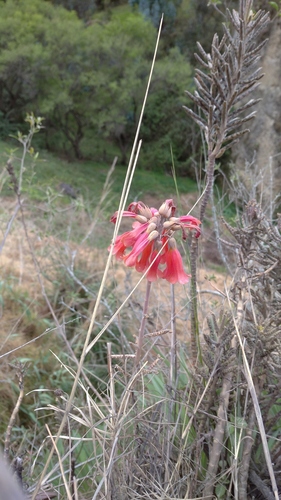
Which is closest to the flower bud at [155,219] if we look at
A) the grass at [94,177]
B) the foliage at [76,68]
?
the grass at [94,177]

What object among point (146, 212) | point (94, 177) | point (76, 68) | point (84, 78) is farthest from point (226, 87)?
point (76, 68)

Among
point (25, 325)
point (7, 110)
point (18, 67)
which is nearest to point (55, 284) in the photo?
point (25, 325)

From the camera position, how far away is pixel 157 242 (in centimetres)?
64

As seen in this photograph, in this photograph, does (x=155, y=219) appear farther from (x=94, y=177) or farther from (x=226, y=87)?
(x=94, y=177)

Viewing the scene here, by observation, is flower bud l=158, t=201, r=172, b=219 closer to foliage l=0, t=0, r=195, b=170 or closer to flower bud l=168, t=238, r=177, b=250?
flower bud l=168, t=238, r=177, b=250

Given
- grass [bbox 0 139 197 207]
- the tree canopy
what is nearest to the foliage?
the tree canopy

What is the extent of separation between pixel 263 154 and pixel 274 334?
26.1 ft

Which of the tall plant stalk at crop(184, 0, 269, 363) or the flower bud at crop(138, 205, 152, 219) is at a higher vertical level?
the tall plant stalk at crop(184, 0, 269, 363)

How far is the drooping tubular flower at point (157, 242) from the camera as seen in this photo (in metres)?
0.64

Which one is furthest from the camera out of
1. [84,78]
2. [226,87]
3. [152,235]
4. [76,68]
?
[76,68]

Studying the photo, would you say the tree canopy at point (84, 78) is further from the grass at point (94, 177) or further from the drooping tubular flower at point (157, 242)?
the drooping tubular flower at point (157, 242)

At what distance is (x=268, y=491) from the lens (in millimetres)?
679

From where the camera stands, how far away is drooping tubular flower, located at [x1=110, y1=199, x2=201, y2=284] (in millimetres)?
644

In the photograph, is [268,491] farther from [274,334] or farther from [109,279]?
[109,279]
